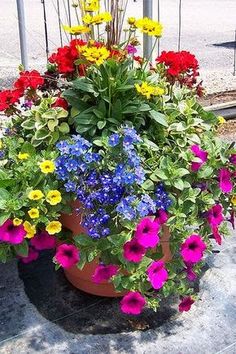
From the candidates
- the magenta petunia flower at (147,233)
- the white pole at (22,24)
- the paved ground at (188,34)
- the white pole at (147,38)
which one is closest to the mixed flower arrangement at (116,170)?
the magenta petunia flower at (147,233)

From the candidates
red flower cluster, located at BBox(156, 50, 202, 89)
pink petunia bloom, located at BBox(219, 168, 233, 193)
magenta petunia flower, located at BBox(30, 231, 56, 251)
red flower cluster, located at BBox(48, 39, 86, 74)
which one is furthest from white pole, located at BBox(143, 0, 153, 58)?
magenta petunia flower, located at BBox(30, 231, 56, 251)

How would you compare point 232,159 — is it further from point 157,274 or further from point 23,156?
point 23,156

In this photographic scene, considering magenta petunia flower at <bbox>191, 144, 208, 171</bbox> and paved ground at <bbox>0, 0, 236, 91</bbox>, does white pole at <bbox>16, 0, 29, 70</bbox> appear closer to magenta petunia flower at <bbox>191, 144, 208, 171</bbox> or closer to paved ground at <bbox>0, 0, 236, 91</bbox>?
paved ground at <bbox>0, 0, 236, 91</bbox>

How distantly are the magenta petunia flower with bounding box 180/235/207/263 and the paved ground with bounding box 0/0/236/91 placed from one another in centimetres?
371

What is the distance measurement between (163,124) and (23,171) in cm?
58

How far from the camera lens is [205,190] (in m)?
2.34

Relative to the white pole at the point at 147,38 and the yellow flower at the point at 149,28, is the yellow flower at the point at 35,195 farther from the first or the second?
the white pole at the point at 147,38

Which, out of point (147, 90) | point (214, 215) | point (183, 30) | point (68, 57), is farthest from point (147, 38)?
point (183, 30)

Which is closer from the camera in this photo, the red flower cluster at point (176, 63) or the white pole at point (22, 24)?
the red flower cluster at point (176, 63)

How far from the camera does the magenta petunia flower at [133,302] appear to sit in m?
2.12

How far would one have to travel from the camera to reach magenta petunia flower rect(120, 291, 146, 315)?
6.96 ft

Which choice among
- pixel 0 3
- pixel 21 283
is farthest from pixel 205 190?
pixel 0 3

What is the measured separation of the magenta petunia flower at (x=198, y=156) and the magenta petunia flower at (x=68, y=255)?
1.84ft

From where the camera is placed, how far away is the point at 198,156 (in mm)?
2281
